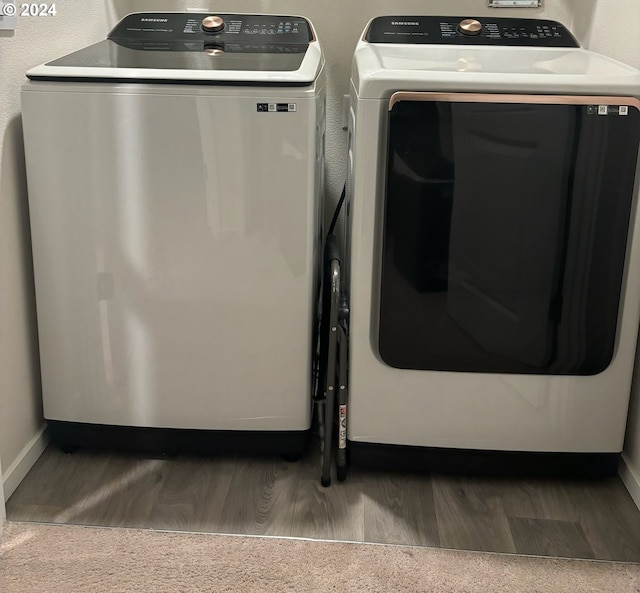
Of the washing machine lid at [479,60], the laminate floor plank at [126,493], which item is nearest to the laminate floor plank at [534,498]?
the laminate floor plank at [126,493]

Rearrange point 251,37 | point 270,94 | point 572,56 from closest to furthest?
point 270,94, point 572,56, point 251,37

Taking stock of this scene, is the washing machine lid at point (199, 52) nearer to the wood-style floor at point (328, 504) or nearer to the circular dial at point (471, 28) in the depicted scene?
the circular dial at point (471, 28)

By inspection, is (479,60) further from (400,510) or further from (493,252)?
(400,510)

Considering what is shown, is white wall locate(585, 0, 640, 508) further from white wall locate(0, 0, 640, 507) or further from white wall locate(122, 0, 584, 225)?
white wall locate(122, 0, 584, 225)

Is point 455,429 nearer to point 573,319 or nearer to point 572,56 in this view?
point 573,319

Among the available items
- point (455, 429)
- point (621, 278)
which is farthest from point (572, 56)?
point (455, 429)

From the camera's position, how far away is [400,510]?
1.75 metres

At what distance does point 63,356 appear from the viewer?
1.83 m

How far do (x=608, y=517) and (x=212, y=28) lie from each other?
153 cm

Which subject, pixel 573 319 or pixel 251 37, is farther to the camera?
pixel 251 37

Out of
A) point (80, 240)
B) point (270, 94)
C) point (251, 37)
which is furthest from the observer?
point (251, 37)

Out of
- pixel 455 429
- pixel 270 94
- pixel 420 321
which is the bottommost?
pixel 455 429

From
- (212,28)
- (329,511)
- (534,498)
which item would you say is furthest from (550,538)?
(212,28)

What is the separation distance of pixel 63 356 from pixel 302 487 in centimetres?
64
